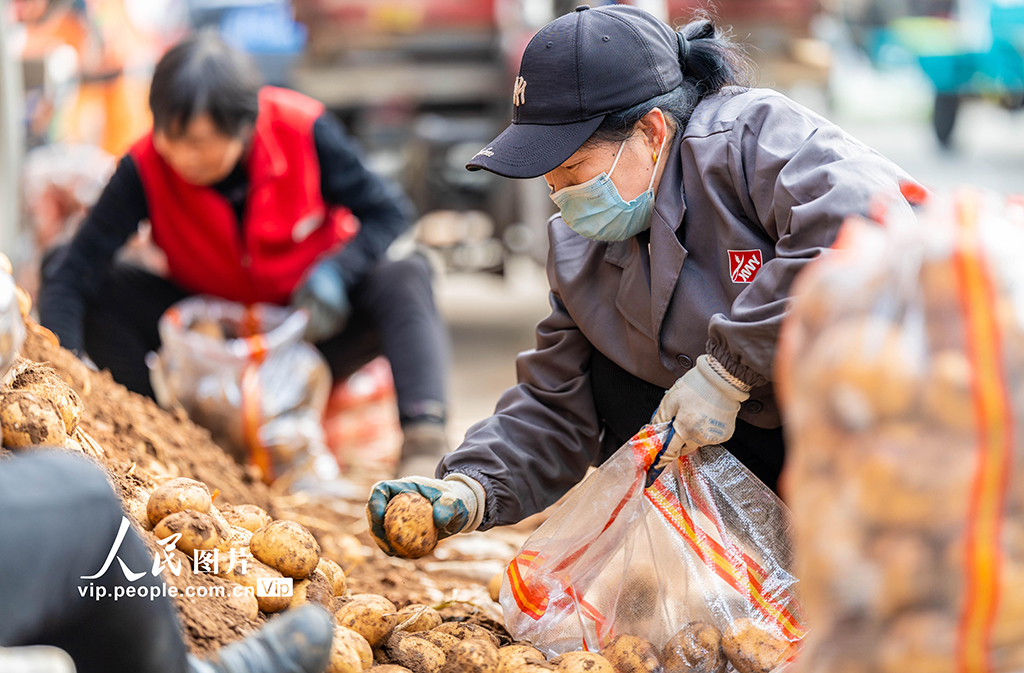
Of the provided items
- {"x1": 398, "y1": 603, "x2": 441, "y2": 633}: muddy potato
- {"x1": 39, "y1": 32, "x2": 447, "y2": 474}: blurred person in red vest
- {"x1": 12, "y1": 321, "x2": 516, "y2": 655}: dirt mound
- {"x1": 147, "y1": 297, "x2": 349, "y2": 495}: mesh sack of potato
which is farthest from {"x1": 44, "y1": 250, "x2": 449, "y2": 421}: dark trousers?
{"x1": 398, "y1": 603, "x2": 441, "y2": 633}: muddy potato

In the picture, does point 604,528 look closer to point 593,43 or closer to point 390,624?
point 390,624

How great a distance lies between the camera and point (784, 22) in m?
5.85

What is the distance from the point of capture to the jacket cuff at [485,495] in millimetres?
1983

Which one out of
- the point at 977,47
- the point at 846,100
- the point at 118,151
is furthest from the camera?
the point at 846,100

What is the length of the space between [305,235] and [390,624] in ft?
6.39

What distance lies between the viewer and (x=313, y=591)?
71.6 inches

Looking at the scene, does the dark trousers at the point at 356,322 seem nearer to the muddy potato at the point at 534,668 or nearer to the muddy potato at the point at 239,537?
the muddy potato at the point at 239,537

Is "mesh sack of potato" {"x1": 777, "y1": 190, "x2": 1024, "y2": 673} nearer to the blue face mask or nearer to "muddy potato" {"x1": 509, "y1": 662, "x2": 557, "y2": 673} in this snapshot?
"muddy potato" {"x1": 509, "y1": 662, "x2": 557, "y2": 673}

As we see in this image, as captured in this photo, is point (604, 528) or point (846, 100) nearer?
point (604, 528)

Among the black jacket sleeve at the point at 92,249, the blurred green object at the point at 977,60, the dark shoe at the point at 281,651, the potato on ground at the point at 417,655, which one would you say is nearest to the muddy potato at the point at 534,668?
the potato on ground at the point at 417,655

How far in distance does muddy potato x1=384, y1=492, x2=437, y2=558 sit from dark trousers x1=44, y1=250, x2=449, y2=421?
54.2 inches

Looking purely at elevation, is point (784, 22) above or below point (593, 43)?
below

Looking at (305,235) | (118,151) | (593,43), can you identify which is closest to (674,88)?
(593,43)

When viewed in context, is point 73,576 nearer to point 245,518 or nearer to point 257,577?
point 257,577
